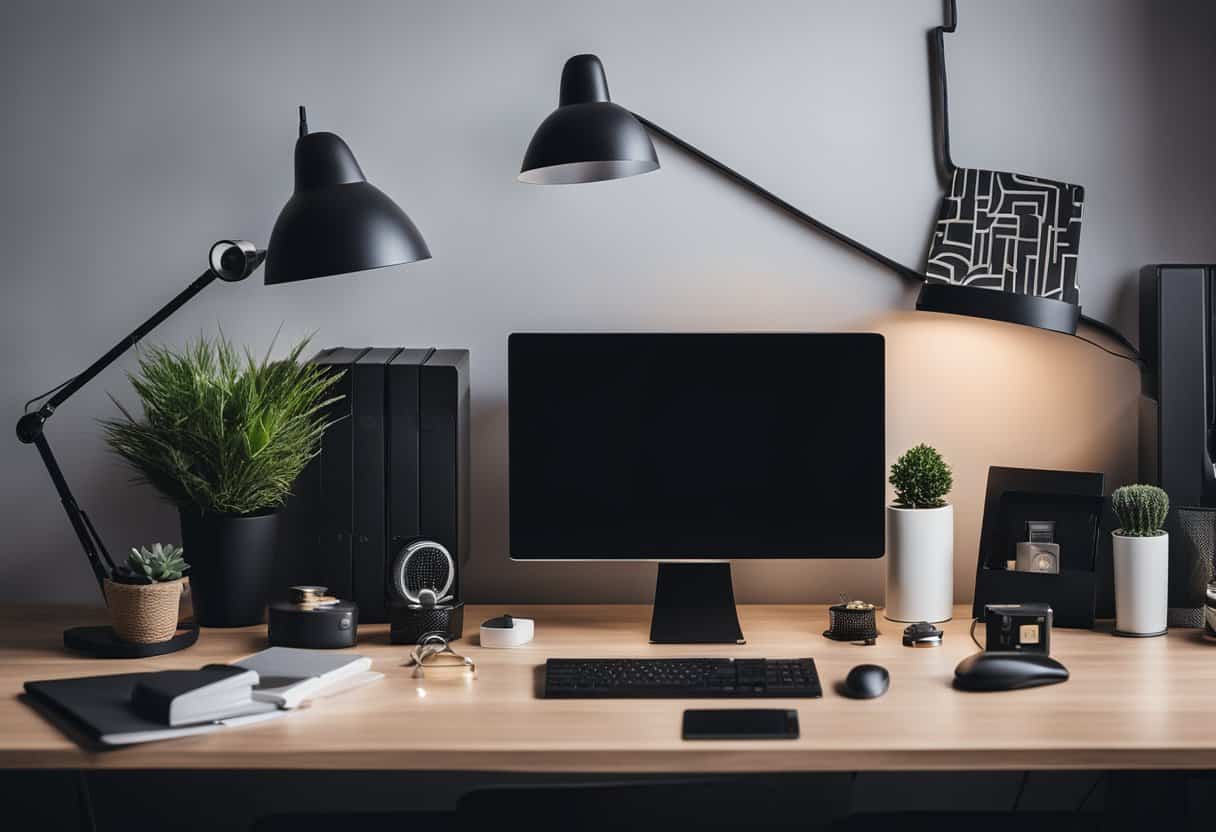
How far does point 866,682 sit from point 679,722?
0.84 ft

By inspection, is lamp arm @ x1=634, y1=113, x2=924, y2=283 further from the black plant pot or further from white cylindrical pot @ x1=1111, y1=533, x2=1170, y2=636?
the black plant pot

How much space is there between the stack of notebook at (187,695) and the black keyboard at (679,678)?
0.86 feet

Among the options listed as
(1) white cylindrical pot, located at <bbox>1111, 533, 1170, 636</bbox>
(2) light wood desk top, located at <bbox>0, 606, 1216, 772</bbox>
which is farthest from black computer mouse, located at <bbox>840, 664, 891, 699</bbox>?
(1) white cylindrical pot, located at <bbox>1111, 533, 1170, 636</bbox>

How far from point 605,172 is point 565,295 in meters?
0.23

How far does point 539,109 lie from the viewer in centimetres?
187

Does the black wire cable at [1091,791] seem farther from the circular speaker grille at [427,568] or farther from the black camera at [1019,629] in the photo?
the circular speaker grille at [427,568]

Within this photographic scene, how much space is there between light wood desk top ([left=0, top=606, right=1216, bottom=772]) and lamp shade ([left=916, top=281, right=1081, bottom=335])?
0.49m

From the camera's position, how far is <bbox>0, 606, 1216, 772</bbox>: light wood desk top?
1.20 metres

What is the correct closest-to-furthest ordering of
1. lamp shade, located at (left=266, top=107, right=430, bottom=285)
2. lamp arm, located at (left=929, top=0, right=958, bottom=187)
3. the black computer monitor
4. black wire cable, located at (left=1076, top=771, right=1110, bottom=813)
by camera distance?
lamp shade, located at (left=266, top=107, right=430, bottom=285), the black computer monitor, lamp arm, located at (left=929, top=0, right=958, bottom=187), black wire cable, located at (left=1076, top=771, right=1110, bottom=813)

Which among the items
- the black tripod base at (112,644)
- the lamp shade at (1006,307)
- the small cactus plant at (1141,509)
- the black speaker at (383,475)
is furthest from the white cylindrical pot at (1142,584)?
the black tripod base at (112,644)

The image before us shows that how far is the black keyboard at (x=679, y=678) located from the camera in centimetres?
138

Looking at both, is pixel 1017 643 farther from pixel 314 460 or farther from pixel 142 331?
pixel 142 331

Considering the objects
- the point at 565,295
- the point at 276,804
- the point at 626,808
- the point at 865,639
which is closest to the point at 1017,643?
the point at 865,639

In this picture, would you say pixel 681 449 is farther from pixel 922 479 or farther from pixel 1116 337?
pixel 1116 337
